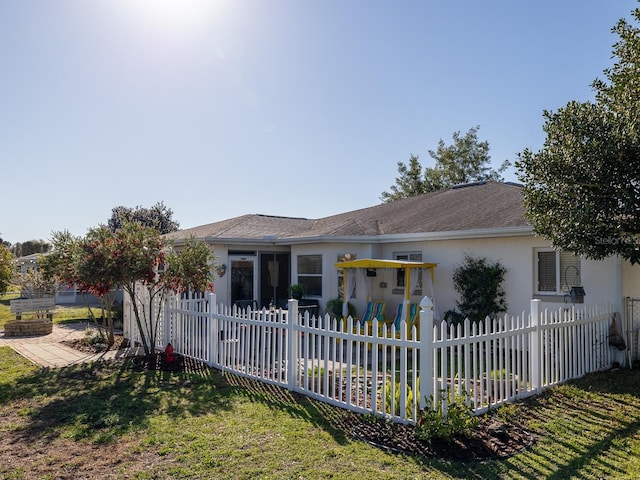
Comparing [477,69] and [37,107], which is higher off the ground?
[477,69]

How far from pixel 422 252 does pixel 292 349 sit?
264 inches

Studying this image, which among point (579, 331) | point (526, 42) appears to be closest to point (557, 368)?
point (579, 331)

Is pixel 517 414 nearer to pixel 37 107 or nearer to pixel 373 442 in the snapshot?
pixel 373 442

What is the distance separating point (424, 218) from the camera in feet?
45.7

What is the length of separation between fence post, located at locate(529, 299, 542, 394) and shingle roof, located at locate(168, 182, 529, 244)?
3.84 metres

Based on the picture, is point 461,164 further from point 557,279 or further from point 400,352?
point 400,352

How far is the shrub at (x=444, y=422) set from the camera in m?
4.55

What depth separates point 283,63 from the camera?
1183cm

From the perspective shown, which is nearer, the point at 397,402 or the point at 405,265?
the point at 397,402

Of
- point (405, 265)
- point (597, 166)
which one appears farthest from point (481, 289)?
point (597, 166)

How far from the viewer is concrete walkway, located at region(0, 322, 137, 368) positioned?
30.2 feet

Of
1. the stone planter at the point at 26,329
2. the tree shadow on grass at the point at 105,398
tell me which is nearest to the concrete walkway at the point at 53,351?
the stone planter at the point at 26,329

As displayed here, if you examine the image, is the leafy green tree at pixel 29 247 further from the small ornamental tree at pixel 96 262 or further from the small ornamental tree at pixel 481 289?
the small ornamental tree at pixel 481 289

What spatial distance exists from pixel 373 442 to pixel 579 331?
4.86 m
